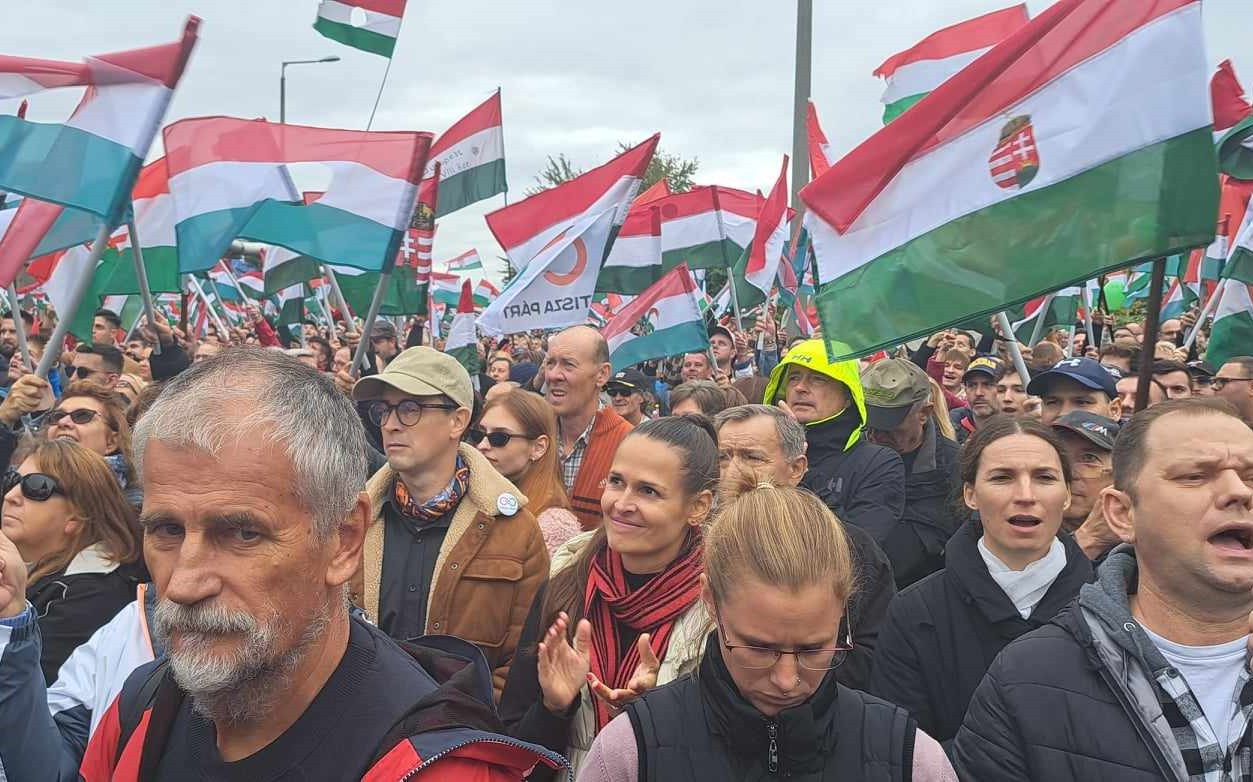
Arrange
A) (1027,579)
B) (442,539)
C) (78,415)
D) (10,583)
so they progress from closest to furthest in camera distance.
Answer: (10,583)
(1027,579)
(442,539)
(78,415)

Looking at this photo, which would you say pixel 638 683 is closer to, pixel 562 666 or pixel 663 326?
pixel 562 666

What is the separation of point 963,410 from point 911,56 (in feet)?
8.73

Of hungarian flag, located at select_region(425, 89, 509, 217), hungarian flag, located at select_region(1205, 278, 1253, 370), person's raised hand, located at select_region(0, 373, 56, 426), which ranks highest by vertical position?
hungarian flag, located at select_region(425, 89, 509, 217)

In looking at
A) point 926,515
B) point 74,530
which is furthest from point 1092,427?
point 74,530

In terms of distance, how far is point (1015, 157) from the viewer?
422 centimetres

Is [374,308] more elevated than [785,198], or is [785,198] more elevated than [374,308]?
[785,198]

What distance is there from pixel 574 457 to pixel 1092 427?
262cm

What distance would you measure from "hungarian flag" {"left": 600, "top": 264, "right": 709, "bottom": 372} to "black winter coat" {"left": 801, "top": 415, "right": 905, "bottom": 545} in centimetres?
373

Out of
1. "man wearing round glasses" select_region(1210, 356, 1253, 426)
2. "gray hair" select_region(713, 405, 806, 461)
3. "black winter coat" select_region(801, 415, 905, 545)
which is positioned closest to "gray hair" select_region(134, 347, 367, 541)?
"gray hair" select_region(713, 405, 806, 461)

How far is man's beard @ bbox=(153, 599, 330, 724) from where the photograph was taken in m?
1.58

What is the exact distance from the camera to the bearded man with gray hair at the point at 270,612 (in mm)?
1581

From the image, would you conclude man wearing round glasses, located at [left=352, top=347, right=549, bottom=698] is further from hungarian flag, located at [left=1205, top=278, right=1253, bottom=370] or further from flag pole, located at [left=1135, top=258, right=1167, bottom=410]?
hungarian flag, located at [left=1205, top=278, right=1253, bottom=370]

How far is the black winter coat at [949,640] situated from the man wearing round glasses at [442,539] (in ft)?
3.96

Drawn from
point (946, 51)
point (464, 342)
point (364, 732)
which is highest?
point (946, 51)
